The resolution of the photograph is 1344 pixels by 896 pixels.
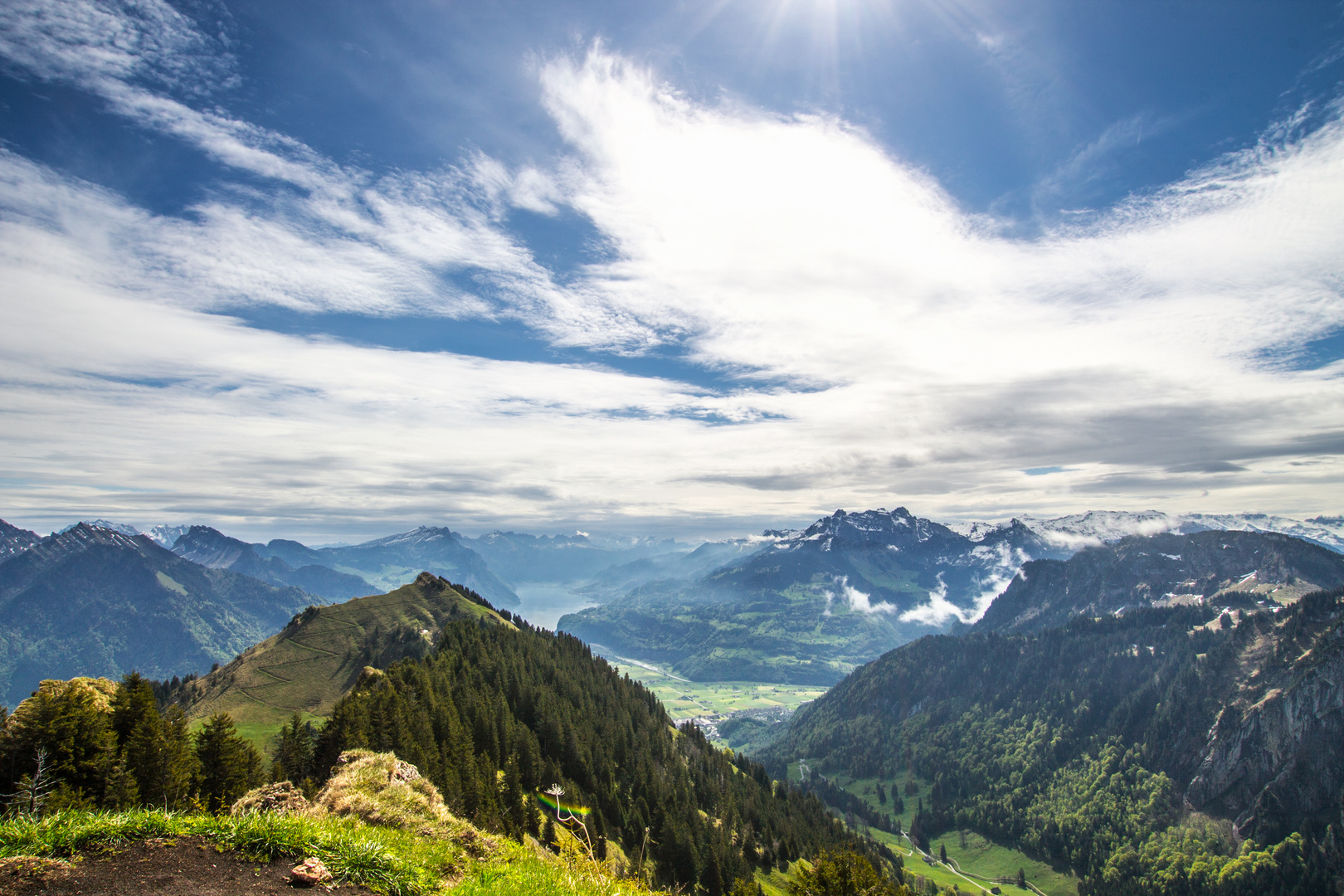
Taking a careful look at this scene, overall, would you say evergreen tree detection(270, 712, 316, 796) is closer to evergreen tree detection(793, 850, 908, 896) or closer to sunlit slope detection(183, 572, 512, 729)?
evergreen tree detection(793, 850, 908, 896)

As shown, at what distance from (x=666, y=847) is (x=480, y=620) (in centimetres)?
10982

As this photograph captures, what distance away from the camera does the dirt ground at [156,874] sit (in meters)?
12.0

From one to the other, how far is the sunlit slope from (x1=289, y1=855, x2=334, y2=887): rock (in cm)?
15933

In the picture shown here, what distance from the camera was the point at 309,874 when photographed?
13.8 meters

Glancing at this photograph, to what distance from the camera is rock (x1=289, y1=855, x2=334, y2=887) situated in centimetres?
1365

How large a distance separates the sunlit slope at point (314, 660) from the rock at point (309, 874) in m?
159

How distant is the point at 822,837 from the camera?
14350 centimetres

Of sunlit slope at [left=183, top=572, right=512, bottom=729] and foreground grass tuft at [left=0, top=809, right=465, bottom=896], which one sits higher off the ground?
foreground grass tuft at [left=0, top=809, right=465, bottom=896]

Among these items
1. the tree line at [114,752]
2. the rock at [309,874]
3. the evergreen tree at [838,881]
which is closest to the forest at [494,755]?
the tree line at [114,752]

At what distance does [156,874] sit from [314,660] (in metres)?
189

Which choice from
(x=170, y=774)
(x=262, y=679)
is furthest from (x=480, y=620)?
(x=170, y=774)

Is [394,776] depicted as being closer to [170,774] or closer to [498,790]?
[170,774]

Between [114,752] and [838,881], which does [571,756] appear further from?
[114,752]

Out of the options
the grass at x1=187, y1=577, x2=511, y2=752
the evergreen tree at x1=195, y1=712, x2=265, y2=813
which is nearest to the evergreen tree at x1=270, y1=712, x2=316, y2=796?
the evergreen tree at x1=195, y1=712, x2=265, y2=813
